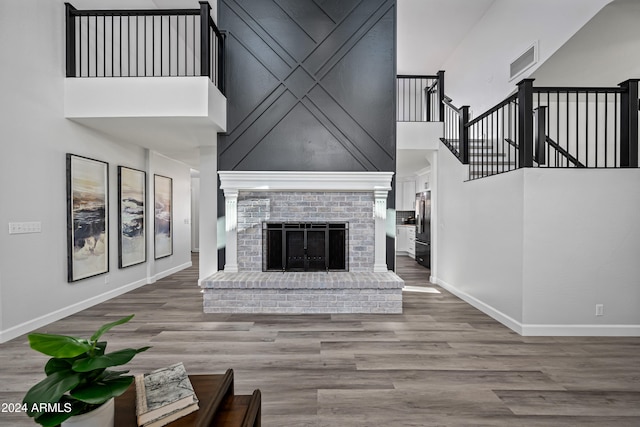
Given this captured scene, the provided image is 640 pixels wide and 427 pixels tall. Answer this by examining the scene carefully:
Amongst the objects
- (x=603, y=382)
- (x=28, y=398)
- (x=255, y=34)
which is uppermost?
(x=255, y=34)

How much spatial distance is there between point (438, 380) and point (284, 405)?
1.21 meters

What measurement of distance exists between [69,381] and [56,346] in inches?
4.2

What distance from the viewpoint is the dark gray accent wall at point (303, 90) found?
4582 millimetres

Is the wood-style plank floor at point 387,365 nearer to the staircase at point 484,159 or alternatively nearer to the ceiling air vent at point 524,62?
the staircase at point 484,159

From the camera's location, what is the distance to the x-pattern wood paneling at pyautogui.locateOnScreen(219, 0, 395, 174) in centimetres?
458

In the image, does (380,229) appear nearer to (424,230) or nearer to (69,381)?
(424,230)

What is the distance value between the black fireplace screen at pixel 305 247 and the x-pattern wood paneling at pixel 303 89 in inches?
34.2

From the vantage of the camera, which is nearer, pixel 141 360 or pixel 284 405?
pixel 284 405

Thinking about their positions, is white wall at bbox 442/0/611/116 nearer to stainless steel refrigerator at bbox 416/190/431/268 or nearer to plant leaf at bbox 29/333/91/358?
stainless steel refrigerator at bbox 416/190/431/268

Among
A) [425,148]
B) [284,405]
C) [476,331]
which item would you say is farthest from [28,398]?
[425,148]

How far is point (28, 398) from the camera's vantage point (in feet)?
2.76

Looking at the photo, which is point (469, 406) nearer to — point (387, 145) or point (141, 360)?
point (141, 360)

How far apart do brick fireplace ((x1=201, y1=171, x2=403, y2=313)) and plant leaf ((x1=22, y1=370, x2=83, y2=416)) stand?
3.24m

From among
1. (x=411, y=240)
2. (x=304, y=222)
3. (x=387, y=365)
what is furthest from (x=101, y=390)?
(x=411, y=240)
